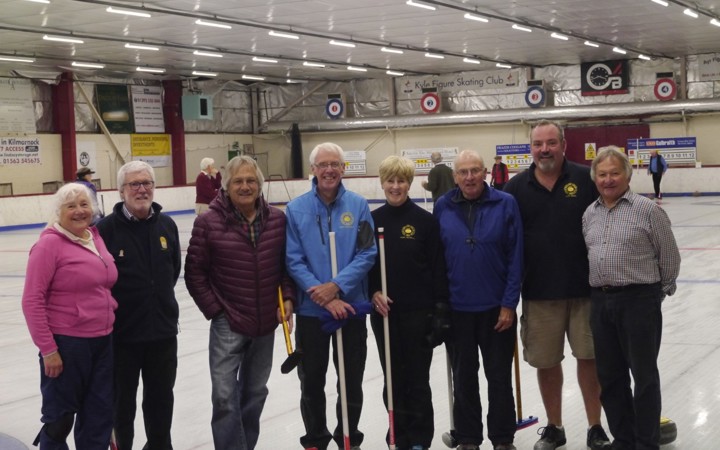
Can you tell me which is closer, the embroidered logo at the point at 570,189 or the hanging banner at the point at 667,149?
the embroidered logo at the point at 570,189

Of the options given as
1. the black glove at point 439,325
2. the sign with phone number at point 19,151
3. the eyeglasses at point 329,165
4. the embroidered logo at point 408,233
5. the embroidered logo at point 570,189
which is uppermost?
the sign with phone number at point 19,151

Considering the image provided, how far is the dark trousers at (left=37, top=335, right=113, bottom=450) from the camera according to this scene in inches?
175

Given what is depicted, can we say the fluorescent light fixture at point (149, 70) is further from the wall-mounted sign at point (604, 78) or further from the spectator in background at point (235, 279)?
the spectator in background at point (235, 279)

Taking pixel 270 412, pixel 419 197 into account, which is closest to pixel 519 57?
pixel 419 197

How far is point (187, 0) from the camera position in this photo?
704 inches

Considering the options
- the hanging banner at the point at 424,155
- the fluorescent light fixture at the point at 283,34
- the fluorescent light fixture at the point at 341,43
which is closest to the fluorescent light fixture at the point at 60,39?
the fluorescent light fixture at the point at 283,34

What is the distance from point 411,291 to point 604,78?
28592 millimetres

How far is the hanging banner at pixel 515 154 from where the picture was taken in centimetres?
3272

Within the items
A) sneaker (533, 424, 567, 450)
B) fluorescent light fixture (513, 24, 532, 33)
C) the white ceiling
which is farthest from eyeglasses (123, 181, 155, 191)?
fluorescent light fixture (513, 24, 532, 33)

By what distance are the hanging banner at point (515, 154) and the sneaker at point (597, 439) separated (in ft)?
91.8

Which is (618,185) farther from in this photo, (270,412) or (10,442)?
(10,442)

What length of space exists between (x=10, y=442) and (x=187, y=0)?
1336cm

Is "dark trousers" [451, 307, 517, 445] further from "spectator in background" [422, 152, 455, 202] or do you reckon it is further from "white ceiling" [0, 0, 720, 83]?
"white ceiling" [0, 0, 720, 83]

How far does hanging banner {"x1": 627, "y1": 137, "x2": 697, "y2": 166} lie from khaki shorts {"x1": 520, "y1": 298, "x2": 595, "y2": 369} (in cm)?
2687
